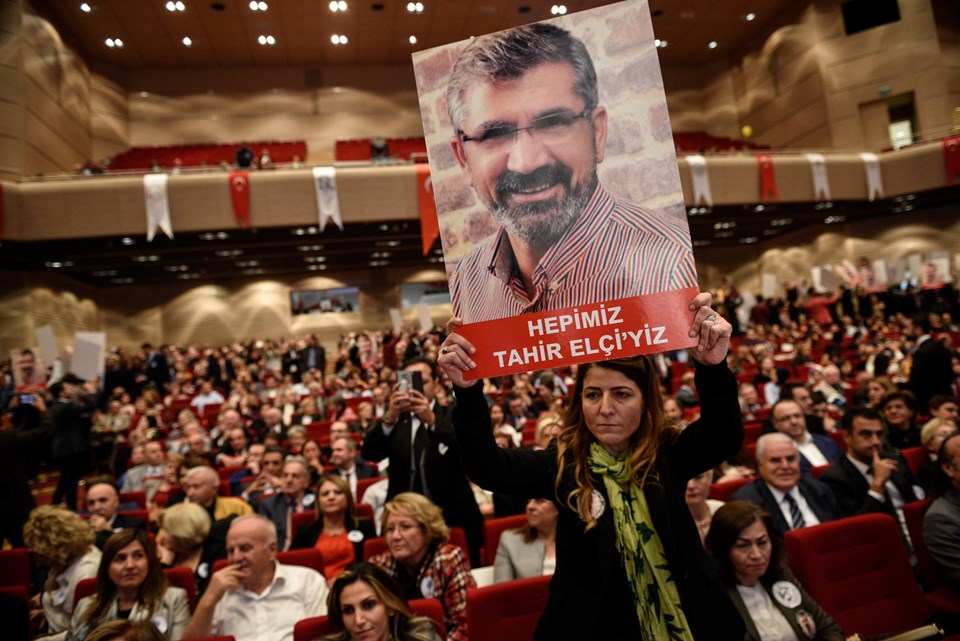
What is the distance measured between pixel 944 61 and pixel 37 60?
22774 mm

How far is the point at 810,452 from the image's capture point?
427 cm

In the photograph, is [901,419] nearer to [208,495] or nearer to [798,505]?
[798,505]

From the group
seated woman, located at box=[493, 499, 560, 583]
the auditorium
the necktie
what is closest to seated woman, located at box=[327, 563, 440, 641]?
the auditorium

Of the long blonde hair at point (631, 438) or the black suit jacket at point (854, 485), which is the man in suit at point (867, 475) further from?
the long blonde hair at point (631, 438)

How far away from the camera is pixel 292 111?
19.8 meters

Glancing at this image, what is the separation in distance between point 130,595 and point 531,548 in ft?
5.68

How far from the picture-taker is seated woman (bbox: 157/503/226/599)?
3.37 metres

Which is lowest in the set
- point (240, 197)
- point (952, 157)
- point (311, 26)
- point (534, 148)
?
point (534, 148)

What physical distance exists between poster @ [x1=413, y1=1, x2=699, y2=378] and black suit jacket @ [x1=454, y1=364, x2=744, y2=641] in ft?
0.42

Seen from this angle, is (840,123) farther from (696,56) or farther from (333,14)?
(333,14)

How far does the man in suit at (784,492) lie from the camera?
3133 millimetres

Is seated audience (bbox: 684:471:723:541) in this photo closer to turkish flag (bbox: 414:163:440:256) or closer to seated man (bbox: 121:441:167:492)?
seated man (bbox: 121:441:167:492)

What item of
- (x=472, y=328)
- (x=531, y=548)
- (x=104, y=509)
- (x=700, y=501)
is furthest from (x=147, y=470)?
(x=472, y=328)

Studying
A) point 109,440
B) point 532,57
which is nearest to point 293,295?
point 109,440
